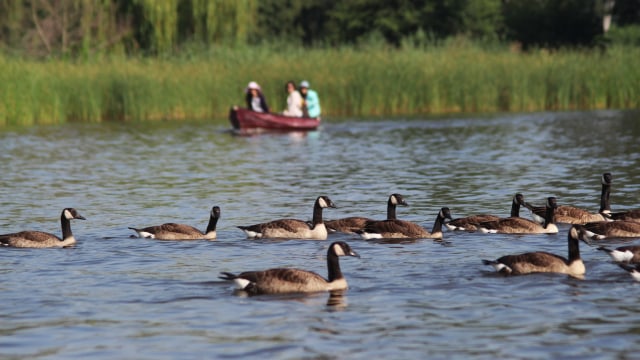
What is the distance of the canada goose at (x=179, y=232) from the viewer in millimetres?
17734

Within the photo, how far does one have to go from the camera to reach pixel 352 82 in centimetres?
4628

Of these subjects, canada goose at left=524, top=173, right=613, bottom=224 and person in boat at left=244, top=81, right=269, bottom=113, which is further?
person in boat at left=244, top=81, right=269, bottom=113

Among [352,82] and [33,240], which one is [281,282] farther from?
[352,82]

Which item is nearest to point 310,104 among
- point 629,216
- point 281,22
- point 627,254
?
point 629,216

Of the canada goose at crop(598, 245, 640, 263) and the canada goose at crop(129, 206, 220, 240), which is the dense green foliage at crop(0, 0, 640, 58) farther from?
the canada goose at crop(598, 245, 640, 263)

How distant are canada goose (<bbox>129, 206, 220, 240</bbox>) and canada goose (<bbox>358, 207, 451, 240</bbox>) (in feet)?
7.02

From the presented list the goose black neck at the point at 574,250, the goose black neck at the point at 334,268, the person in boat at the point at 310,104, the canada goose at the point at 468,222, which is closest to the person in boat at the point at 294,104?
the person in boat at the point at 310,104

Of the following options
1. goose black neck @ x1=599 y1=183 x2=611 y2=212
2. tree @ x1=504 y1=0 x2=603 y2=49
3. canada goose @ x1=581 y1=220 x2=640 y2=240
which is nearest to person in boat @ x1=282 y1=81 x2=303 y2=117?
goose black neck @ x1=599 y1=183 x2=611 y2=212

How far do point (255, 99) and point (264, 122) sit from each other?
99cm

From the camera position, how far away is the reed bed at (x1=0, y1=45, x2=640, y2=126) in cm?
4434

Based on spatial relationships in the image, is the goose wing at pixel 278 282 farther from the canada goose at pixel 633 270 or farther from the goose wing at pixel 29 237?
the goose wing at pixel 29 237

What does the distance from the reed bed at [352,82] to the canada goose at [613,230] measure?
1123 inches

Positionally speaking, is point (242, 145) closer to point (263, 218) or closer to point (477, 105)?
point (477, 105)

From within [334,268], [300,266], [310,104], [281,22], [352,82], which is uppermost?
[281,22]
